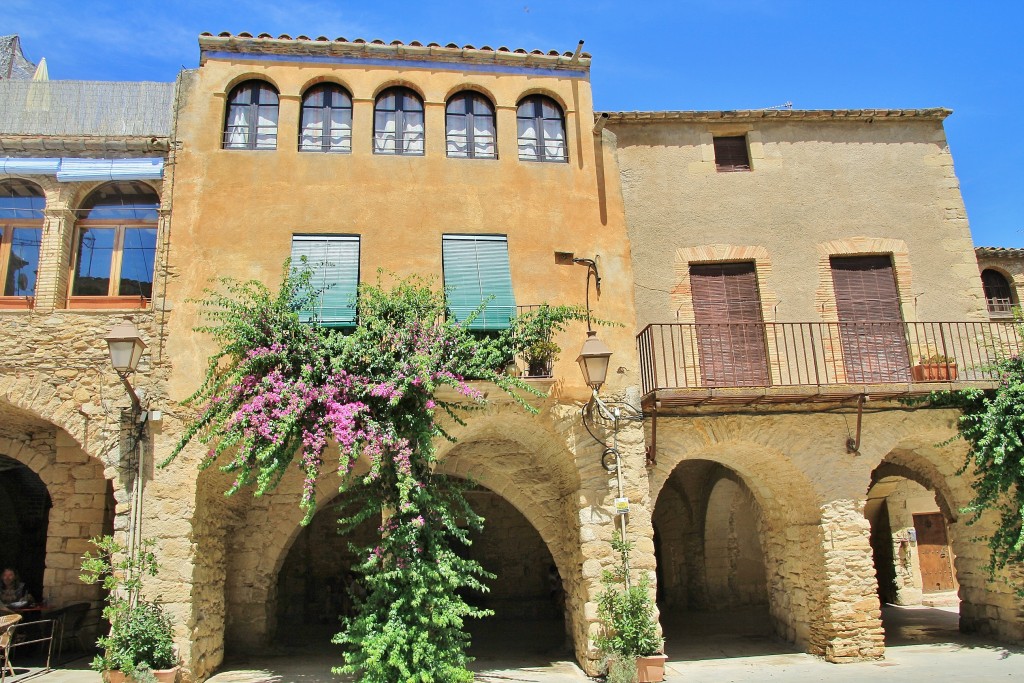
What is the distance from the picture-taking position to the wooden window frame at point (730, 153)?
13039 mm

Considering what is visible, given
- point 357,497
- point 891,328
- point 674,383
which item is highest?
point 891,328

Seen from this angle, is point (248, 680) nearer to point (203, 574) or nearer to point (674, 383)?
point (203, 574)

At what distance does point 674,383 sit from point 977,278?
5602 millimetres

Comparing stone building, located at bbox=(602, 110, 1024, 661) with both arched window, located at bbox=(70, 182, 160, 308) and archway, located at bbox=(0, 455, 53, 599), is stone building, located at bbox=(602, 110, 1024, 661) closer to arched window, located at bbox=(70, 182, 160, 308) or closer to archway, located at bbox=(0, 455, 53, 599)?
arched window, located at bbox=(70, 182, 160, 308)

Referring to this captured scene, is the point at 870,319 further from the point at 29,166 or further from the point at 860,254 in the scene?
the point at 29,166

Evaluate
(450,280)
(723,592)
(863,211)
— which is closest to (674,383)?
(450,280)

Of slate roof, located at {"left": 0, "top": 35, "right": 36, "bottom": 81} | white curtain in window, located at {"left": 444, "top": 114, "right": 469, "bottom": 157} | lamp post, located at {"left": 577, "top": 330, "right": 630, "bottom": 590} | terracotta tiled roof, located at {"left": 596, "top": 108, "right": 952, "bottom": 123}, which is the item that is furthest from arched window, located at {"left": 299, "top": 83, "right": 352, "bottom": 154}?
slate roof, located at {"left": 0, "top": 35, "right": 36, "bottom": 81}

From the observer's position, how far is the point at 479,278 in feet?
35.9

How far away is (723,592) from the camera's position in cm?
1639

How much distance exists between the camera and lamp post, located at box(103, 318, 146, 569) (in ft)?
30.4

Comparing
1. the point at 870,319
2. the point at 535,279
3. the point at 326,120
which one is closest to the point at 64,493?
the point at 326,120

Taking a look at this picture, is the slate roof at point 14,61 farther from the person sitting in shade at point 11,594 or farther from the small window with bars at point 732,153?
the small window with bars at point 732,153

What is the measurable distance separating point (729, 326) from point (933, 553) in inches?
376

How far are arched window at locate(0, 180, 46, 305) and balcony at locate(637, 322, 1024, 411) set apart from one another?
8.87m
